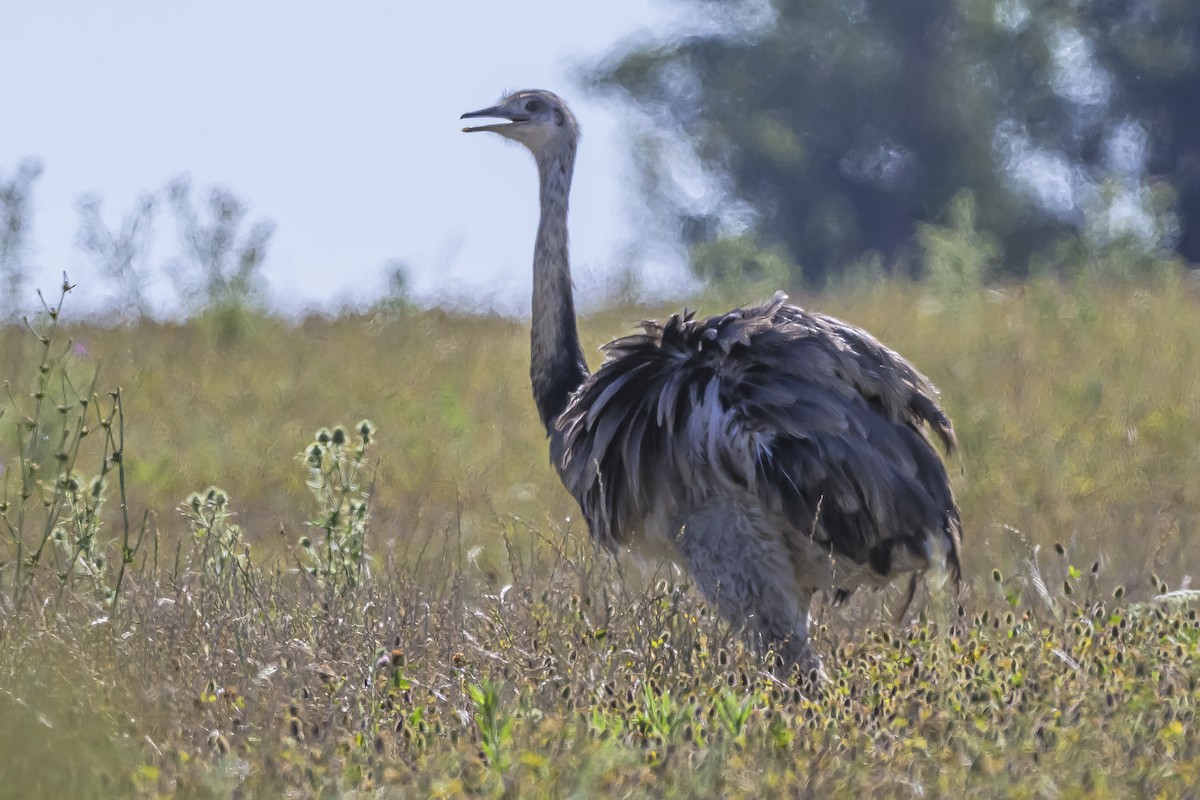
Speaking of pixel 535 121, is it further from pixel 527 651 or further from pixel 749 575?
pixel 527 651

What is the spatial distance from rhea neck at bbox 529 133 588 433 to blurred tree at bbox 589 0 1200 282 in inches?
736

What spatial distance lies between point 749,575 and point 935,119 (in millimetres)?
22153

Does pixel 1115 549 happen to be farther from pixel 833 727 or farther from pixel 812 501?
pixel 833 727

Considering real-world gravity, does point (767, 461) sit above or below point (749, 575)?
above

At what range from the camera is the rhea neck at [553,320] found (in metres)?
7.29

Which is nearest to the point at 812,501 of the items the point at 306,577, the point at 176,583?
the point at 306,577

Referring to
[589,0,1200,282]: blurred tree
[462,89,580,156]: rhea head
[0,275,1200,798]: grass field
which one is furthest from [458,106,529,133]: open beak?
[589,0,1200,282]: blurred tree

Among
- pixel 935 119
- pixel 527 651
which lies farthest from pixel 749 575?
pixel 935 119

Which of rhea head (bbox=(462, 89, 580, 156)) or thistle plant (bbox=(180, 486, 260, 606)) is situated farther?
rhea head (bbox=(462, 89, 580, 156))

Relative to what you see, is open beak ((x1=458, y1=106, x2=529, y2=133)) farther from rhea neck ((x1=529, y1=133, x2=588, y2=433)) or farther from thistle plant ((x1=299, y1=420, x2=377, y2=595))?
thistle plant ((x1=299, y1=420, x2=377, y2=595))

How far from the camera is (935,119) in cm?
2708

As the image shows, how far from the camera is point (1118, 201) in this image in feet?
62.0

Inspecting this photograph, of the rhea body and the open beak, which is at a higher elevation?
the open beak

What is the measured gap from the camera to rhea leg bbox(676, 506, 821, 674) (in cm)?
570
